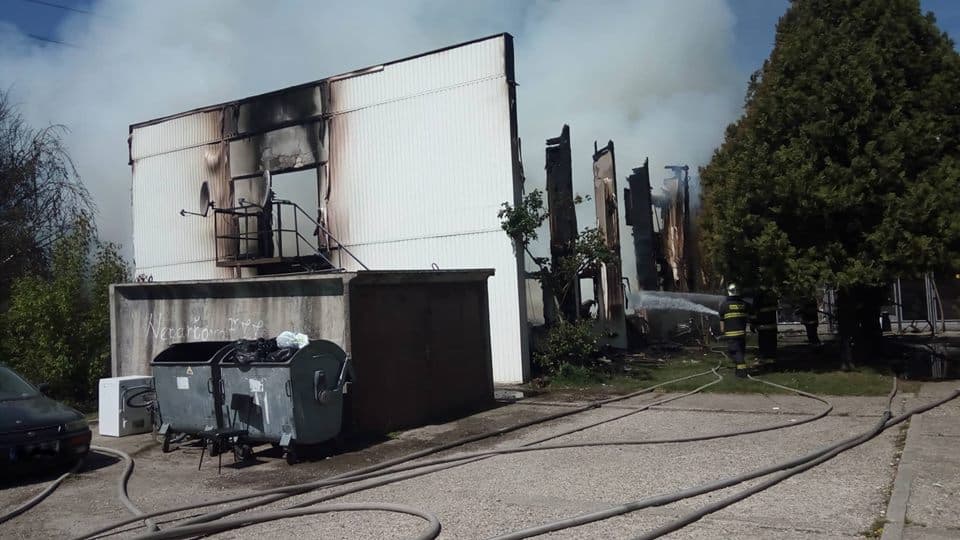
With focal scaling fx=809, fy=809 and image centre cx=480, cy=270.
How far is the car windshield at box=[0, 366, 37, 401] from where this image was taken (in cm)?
1019

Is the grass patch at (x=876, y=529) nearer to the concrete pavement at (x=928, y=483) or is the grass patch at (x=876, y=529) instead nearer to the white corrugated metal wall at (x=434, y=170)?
the concrete pavement at (x=928, y=483)

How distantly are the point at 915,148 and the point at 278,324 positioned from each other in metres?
11.1

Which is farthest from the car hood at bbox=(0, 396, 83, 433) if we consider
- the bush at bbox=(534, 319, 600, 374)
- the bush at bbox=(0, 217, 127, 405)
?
the bush at bbox=(534, 319, 600, 374)

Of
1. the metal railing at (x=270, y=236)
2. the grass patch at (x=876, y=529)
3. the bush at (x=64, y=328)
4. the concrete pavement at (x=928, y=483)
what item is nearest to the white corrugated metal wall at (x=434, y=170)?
the metal railing at (x=270, y=236)

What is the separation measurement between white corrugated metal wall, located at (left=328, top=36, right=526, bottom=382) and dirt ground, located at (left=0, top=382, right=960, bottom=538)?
568 centimetres

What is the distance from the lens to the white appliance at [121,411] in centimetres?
1227

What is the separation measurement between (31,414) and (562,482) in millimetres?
6300

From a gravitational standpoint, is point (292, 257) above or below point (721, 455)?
above

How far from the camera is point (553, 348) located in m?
16.8

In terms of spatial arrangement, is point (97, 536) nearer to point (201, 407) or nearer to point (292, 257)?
point (201, 407)

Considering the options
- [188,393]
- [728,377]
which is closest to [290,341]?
[188,393]

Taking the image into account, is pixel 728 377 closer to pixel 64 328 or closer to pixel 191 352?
pixel 191 352

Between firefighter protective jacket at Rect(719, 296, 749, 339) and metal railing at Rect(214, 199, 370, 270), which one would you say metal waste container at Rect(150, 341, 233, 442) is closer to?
metal railing at Rect(214, 199, 370, 270)

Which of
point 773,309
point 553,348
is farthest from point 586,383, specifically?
point 773,309
